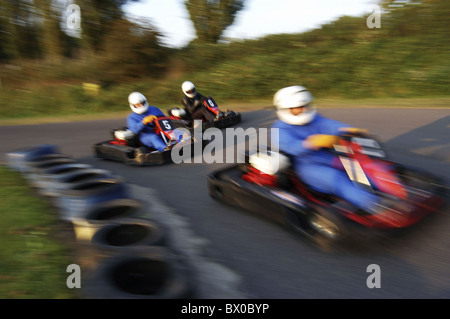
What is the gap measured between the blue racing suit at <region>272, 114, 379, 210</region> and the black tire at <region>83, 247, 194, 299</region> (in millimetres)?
1169

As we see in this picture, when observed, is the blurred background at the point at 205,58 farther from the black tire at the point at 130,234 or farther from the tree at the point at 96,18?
the black tire at the point at 130,234

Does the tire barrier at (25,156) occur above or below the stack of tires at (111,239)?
above

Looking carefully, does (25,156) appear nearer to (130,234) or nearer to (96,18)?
(130,234)

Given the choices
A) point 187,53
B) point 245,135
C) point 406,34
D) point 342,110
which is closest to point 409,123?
point 342,110

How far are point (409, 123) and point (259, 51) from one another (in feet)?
28.7

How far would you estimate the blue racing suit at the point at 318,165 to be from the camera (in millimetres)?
2549

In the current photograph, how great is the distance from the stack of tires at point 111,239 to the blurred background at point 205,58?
8834 millimetres

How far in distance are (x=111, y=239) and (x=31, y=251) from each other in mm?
560

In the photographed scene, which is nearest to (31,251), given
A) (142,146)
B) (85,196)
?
(85,196)

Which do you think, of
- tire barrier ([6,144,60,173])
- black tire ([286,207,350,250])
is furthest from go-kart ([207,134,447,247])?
tire barrier ([6,144,60,173])

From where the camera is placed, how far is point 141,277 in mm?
2268

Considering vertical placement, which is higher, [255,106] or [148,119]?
[255,106]

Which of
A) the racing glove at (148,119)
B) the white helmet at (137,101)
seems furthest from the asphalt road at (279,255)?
the white helmet at (137,101)

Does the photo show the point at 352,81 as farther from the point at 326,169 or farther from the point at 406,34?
the point at 326,169
